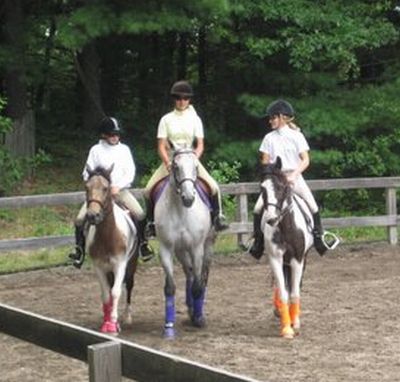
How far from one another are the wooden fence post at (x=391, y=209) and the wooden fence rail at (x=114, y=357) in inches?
470

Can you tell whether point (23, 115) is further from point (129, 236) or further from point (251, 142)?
point (129, 236)

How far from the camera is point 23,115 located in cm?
2122

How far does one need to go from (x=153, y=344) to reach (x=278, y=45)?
39.5 ft

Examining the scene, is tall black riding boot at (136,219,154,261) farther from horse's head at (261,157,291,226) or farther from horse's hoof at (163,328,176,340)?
horse's head at (261,157,291,226)

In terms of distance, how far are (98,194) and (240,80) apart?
47.9 ft

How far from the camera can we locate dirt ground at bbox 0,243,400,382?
25.8 ft

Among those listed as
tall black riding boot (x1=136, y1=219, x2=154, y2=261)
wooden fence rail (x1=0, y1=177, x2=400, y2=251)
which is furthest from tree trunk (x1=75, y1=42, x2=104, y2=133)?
tall black riding boot (x1=136, y1=219, x2=154, y2=261)

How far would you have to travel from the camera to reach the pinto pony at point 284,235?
9.11m

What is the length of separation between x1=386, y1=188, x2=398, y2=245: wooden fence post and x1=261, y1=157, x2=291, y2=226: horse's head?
7.22m

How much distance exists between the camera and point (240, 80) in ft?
75.7

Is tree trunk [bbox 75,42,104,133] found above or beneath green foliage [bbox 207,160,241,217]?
above

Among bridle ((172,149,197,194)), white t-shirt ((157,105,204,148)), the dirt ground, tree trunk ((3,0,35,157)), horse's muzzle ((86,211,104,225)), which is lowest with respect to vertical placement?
the dirt ground

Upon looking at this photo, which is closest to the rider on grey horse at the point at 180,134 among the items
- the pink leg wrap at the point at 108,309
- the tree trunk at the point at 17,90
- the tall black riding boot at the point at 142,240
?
the tall black riding boot at the point at 142,240

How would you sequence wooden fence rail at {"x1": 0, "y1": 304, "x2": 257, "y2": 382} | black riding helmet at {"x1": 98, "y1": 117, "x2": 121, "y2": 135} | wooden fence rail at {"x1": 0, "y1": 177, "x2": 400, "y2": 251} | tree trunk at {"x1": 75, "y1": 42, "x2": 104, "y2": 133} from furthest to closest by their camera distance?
1. tree trunk at {"x1": 75, "y1": 42, "x2": 104, "y2": 133}
2. wooden fence rail at {"x1": 0, "y1": 177, "x2": 400, "y2": 251}
3. black riding helmet at {"x1": 98, "y1": 117, "x2": 121, "y2": 135}
4. wooden fence rail at {"x1": 0, "y1": 304, "x2": 257, "y2": 382}
